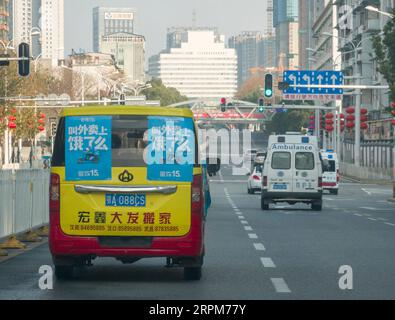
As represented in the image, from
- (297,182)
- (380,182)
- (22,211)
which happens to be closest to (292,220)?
(297,182)

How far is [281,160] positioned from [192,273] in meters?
25.4

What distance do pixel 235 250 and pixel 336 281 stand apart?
5521 mm

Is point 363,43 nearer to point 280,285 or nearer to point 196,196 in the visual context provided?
point 196,196

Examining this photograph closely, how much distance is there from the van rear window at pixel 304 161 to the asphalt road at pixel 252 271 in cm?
1206

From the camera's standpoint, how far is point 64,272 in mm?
15508

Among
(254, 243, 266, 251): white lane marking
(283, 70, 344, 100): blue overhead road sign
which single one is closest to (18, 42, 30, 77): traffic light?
(254, 243, 266, 251): white lane marking

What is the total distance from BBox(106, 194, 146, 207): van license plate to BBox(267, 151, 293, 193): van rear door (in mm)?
25193

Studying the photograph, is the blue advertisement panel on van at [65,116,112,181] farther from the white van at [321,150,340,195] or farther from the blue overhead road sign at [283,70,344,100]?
the blue overhead road sign at [283,70,344,100]

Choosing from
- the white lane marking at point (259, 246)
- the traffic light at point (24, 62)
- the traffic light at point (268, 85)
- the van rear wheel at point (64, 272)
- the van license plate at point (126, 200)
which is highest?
the traffic light at point (24, 62)

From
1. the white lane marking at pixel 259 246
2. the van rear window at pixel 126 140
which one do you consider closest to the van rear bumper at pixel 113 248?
the van rear window at pixel 126 140

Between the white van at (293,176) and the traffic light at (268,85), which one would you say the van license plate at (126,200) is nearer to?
the white van at (293,176)

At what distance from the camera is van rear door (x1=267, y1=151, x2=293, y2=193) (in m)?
40.1

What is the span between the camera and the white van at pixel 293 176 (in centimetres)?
4006

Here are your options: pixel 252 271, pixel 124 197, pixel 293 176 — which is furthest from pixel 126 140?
pixel 293 176
